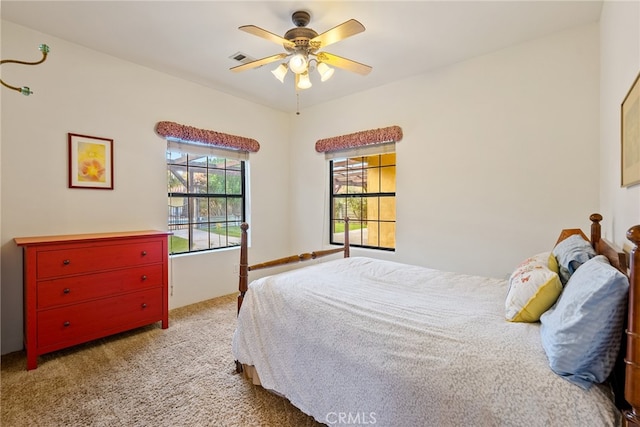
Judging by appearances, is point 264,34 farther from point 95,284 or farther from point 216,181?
point 95,284

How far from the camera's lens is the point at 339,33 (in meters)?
1.88

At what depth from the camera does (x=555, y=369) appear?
3.12 ft

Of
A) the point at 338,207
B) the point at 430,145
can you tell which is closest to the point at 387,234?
the point at 338,207

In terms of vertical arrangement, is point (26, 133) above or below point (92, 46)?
below

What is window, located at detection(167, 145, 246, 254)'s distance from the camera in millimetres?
3354

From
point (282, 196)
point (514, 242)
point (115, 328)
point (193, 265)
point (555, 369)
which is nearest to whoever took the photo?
point (555, 369)

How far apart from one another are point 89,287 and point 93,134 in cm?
139

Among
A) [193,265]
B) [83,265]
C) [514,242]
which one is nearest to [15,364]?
[83,265]

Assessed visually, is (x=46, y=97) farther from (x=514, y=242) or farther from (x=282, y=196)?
(x=514, y=242)

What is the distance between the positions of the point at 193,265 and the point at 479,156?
330 cm

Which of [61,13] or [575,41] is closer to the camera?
[61,13]

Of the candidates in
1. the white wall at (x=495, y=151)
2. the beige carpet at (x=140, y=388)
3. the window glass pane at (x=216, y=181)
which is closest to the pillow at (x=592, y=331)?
the beige carpet at (x=140, y=388)

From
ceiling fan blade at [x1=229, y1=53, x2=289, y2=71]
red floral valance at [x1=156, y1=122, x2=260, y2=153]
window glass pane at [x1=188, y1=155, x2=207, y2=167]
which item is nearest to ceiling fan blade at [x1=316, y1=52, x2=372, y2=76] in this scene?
ceiling fan blade at [x1=229, y1=53, x2=289, y2=71]

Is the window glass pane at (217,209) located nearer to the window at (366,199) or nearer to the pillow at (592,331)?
the window at (366,199)
